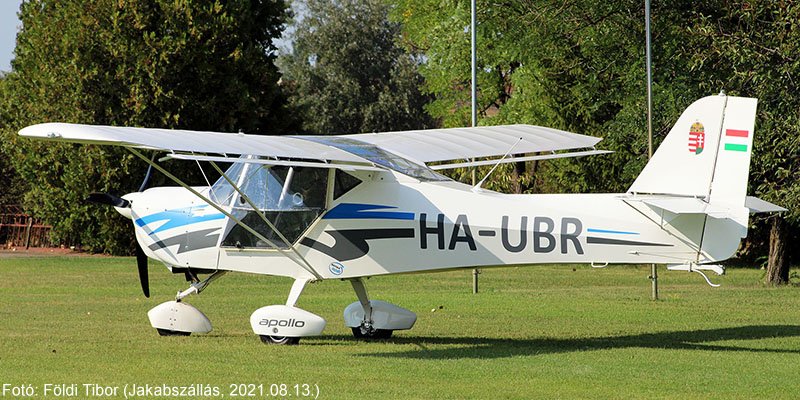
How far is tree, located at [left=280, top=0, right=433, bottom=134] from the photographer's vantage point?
209 ft

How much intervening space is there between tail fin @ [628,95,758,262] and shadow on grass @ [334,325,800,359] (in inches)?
76.2

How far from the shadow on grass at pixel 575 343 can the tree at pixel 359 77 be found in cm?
4776

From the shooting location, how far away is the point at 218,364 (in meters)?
11.9

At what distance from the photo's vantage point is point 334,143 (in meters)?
14.2

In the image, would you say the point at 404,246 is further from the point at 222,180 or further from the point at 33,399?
the point at 33,399

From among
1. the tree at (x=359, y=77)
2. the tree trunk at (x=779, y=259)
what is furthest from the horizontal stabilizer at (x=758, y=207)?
the tree at (x=359, y=77)

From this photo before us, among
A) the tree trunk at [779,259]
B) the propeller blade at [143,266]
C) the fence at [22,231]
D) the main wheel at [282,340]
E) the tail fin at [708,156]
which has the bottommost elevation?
the fence at [22,231]

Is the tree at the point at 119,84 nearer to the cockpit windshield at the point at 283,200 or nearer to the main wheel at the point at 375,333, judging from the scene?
the main wheel at the point at 375,333

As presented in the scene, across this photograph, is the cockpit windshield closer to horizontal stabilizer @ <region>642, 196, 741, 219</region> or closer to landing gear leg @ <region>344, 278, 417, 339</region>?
landing gear leg @ <region>344, 278, 417, 339</region>

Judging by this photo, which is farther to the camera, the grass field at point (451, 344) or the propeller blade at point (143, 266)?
the propeller blade at point (143, 266)

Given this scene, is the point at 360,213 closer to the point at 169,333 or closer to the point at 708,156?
the point at 169,333

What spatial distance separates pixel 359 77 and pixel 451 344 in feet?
172

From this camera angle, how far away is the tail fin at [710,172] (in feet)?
40.2

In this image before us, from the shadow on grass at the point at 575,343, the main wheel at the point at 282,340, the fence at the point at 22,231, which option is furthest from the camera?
the fence at the point at 22,231
